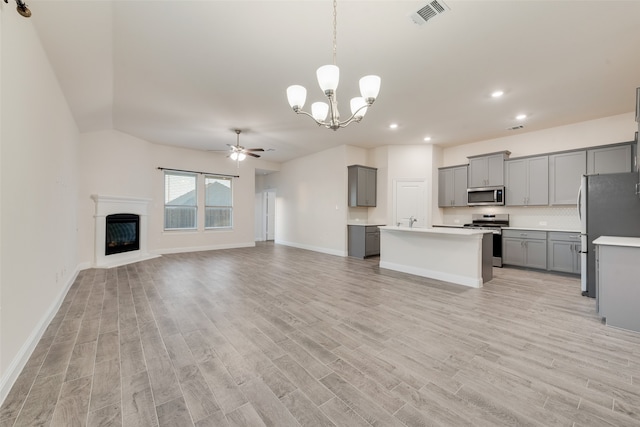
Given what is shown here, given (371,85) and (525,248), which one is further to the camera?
(525,248)

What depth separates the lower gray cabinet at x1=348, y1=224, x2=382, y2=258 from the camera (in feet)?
21.9

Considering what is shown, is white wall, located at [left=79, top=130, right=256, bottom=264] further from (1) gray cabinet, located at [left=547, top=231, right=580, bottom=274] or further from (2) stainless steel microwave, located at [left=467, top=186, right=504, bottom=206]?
(1) gray cabinet, located at [left=547, top=231, right=580, bottom=274]

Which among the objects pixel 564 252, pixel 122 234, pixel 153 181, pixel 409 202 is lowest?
pixel 564 252

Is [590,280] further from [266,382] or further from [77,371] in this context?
[77,371]

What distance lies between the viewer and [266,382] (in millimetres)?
1823

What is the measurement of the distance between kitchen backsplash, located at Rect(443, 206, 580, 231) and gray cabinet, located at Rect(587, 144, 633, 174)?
86 centimetres

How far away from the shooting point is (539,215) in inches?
222

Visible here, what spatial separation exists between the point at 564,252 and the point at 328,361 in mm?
5440

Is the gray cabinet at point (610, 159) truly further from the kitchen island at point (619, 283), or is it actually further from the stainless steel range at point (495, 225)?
the kitchen island at point (619, 283)

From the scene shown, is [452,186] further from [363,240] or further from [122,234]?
[122,234]

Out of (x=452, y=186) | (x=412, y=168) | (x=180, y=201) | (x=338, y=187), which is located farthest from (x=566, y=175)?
(x=180, y=201)

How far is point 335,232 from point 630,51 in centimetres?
592

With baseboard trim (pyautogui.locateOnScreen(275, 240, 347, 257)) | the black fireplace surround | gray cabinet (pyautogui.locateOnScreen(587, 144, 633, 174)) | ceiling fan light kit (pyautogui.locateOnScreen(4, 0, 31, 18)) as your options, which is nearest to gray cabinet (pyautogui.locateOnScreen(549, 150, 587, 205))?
gray cabinet (pyautogui.locateOnScreen(587, 144, 633, 174))

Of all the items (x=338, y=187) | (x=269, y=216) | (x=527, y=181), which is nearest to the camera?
(x=527, y=181)
